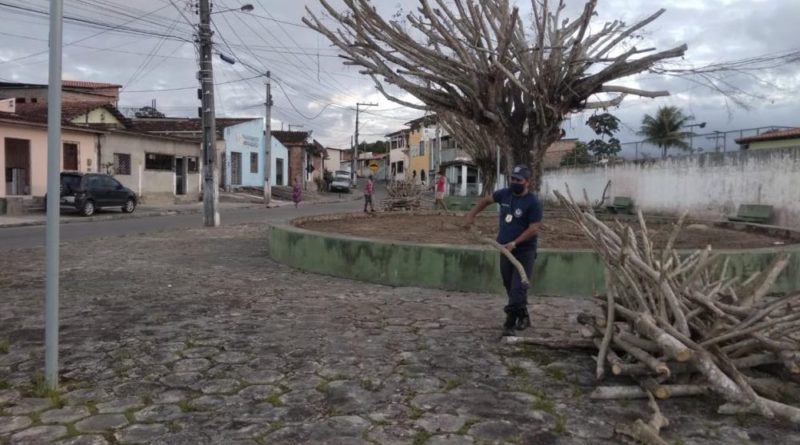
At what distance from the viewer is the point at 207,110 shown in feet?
55.2

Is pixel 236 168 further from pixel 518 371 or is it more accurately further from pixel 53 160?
pixel 518 371

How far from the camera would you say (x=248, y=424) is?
3.62 meters

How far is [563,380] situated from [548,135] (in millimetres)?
7554

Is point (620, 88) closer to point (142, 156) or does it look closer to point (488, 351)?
point (488, 351)

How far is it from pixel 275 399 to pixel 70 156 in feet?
82.0

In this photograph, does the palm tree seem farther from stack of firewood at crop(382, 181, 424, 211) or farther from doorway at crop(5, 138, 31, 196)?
doorway at crop(5, 138, 31, 196)

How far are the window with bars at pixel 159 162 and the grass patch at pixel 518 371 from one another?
91.0 feet

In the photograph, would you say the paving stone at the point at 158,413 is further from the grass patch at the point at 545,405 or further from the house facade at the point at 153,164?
the house facade at the point at 153,164

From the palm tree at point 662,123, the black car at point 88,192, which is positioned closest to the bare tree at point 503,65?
the black car at point 88,192

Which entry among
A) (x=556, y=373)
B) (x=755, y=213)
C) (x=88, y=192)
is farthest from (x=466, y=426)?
(x=88, y=192)

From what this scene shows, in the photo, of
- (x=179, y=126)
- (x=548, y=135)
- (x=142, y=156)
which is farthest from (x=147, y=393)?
(x=179, y=126)

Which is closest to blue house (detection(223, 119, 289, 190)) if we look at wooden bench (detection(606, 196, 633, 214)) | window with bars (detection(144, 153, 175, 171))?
window with bars (detection(144, 153, 175, 171))

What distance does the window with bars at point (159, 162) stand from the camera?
29438 millimetres

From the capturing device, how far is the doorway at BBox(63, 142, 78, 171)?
25.2 m
